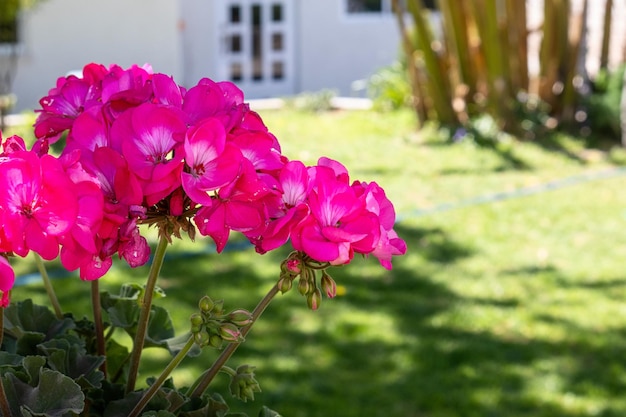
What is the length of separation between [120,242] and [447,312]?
420cm

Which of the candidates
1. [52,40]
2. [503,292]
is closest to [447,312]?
[503,292]

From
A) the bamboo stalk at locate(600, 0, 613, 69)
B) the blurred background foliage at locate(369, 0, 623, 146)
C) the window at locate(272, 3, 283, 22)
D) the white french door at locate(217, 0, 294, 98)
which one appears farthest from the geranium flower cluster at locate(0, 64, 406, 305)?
the window at locate(272, 3, 283, 22)

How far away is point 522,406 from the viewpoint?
389cm

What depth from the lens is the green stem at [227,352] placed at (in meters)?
1.00

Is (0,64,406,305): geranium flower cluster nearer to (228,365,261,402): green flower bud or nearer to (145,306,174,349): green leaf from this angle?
(228,365,261,402): green flower bud

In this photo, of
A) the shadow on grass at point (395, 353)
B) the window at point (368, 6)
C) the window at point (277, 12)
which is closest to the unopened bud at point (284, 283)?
the shadow on grass at point (395, 353)

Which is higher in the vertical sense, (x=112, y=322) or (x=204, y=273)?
(x=112, y=322)

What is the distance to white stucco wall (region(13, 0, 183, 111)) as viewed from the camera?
44.9ft

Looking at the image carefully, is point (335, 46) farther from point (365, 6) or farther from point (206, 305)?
point (206, 305)

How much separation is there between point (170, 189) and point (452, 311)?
13.9 feet

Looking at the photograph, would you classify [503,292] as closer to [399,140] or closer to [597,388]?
[597,388]

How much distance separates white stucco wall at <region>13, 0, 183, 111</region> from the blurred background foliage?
541cm

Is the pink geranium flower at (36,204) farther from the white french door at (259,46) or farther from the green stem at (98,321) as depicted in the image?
the white french door at (259,46)

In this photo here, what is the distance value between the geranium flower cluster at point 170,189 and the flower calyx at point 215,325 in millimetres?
73
